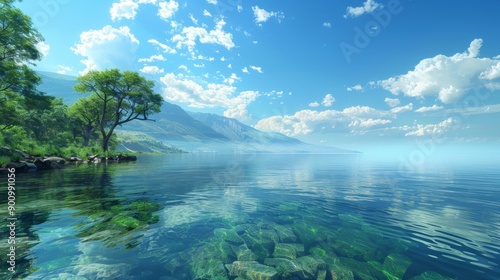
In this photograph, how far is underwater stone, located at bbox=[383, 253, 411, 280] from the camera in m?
5.71

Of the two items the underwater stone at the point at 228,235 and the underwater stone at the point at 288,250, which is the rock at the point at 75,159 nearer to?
the underwater stone at the point at 228,235

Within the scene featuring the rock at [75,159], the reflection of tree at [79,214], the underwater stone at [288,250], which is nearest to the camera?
the reflection of tree at [79,214]

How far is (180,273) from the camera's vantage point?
18.0ft

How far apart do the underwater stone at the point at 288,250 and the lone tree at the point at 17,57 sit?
A: 124 ft

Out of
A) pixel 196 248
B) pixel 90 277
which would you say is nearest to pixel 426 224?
pixel 196 248

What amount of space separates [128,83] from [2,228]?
45.1 metres

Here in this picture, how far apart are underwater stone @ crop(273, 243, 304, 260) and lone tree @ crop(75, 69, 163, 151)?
48.1 meters

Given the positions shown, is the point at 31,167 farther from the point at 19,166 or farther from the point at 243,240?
the point at 243,240

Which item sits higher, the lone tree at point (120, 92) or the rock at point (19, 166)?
the lone tree at point (120, 92)

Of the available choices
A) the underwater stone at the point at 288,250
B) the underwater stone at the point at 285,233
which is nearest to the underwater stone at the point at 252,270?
the underwater stone at the point at 288,250

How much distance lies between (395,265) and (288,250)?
9.92 ft

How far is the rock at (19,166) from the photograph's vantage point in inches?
882

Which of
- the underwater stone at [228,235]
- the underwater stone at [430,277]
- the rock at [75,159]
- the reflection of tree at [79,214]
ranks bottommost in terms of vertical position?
the reflection of tree at [79,214]

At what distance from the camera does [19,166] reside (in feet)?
76.4
